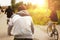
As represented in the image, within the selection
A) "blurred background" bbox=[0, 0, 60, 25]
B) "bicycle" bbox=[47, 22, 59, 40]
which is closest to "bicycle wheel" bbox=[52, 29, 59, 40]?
"bicycle" bbox=[47, 22, 59, 40]

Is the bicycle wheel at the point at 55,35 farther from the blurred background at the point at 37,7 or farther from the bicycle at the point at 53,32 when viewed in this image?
the blurred background at the point at 37,7

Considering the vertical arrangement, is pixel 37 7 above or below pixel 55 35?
above

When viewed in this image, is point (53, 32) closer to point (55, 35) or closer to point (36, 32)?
point (55, 35)

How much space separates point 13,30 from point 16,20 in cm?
12

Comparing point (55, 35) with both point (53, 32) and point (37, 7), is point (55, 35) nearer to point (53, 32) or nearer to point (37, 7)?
point (53, 32)

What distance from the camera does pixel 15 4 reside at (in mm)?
2049

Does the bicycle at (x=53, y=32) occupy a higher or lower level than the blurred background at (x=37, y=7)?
lower

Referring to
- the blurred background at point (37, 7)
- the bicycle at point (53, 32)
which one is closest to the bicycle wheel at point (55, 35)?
the bicycle at point (53, 32)

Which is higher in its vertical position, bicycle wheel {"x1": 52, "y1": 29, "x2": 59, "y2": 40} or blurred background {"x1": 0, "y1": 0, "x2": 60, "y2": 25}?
blurred background {"x1": 0, "y1": 0, "x2": 60, "y2": 25}

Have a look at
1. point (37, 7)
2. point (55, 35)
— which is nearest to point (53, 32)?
point (55, 35)

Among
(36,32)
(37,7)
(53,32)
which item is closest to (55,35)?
(53,32)

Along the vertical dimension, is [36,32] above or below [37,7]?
below

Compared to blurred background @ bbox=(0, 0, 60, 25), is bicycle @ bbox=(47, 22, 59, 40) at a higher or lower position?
lower

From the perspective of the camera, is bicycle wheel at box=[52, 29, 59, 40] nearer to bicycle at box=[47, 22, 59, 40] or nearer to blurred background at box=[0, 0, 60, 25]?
bicycle at box=[47, 22, 59, 40]
